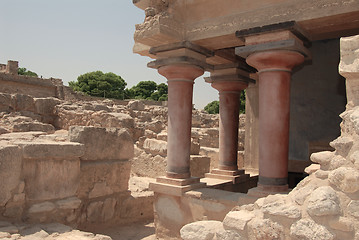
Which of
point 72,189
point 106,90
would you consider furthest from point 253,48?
point 106,90

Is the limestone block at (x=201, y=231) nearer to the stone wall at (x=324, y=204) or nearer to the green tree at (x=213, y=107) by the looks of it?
the stone wall at (x=324, y=204)

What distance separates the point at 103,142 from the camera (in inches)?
209

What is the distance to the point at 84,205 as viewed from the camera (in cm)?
510

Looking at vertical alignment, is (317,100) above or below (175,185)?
above

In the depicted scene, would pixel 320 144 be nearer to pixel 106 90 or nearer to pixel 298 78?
pixel 298 78

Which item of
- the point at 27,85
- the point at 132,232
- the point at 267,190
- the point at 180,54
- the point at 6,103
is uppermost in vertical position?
the point at 27,85

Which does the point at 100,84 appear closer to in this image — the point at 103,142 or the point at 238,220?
the point at 103,142

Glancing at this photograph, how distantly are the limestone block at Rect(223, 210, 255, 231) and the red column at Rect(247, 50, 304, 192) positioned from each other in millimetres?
1775

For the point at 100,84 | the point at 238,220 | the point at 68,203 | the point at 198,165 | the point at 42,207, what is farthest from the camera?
the point at 100,84

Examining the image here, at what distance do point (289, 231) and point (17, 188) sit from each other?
3259 millimetres

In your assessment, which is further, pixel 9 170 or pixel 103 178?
pixel 103 178

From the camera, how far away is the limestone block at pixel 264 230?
2504mm

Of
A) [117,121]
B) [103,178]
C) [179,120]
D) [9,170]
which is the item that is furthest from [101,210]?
[117,121]

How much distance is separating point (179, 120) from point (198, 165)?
3.14 metres
